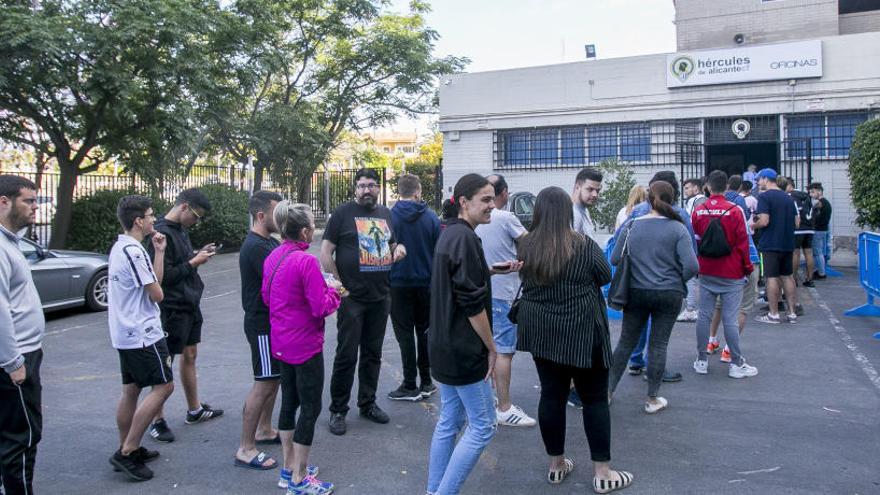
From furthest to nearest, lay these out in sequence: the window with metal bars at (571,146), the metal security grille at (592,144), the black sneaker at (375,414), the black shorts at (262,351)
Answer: the window with metal bars at (571,146), the metal security grille at (592,144), the black sneaker at (375,414), the black shorts at (262,351)

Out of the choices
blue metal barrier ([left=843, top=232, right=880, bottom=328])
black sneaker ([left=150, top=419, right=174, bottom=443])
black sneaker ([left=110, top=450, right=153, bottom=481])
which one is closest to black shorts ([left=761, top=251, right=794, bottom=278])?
blue metal barrier ([left=843, top=232, right=880, bottom=328])

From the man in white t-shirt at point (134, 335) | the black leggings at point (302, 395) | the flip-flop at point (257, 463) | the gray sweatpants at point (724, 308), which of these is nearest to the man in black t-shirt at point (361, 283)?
the flip-flop at point (257, 463)

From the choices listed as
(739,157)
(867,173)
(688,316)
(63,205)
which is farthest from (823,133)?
(63,205)

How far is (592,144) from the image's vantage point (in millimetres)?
17125

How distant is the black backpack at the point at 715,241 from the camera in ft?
21.1

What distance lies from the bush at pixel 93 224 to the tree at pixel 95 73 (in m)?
0.38

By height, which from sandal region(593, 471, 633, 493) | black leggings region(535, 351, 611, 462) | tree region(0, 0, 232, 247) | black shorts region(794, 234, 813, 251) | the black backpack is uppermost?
tree region(0, 0, 232, 247)

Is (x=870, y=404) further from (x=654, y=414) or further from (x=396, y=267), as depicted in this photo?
(x=396, y=267)

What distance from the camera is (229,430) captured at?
535 centimetres

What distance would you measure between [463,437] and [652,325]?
94.8 inches

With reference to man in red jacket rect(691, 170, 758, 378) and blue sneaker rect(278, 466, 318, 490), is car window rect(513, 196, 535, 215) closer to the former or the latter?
man in red jacket rect(691, 170, 758, 378)

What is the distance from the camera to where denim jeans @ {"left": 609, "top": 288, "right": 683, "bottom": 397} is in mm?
5406

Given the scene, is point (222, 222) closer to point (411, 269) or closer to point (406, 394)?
point (406, 394)

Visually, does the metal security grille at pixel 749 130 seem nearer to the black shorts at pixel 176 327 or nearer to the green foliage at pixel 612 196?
the green foliage at pixel 612 196
